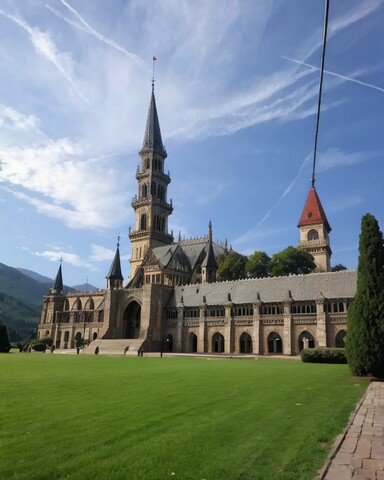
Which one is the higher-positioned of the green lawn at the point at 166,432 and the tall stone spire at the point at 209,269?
the tall stone spire at the point at 209,269

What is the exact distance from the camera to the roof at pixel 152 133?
116 metres

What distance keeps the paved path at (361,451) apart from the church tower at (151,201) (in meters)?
94.5

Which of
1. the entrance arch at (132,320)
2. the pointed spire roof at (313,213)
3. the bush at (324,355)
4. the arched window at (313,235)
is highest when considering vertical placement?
the pointed spire roof at (313,213)

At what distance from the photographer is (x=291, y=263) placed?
79.1 meters

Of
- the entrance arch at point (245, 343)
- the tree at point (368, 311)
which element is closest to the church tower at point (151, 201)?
the entrance arch at point (245, 343)

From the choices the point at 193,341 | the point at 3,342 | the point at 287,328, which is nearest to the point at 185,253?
the point at 193,341

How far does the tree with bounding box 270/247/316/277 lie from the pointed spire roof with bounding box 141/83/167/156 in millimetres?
53007

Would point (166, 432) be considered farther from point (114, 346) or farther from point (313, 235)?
point (313, 235)

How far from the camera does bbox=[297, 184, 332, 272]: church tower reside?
91250mm

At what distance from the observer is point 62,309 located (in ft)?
353

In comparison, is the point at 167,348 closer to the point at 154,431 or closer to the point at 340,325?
the point at 340,325

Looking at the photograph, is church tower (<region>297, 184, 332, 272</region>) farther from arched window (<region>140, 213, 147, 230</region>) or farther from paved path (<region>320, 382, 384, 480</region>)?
paved path (<region>320, 382, 384, 480</region>)

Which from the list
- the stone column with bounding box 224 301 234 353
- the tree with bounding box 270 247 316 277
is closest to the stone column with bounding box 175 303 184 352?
the stone column with bounding box 224 301 234 353

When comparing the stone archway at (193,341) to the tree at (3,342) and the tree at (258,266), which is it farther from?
the tree at (3,342)
